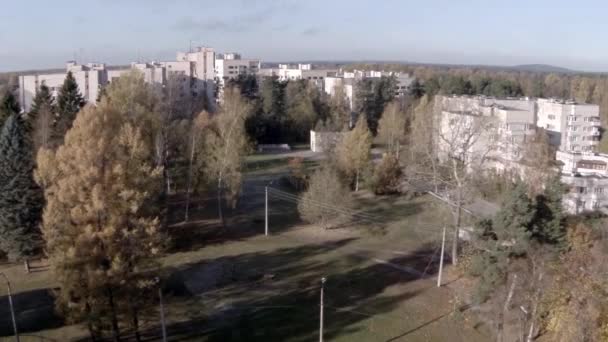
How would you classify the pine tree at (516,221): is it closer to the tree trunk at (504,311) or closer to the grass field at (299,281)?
the tree trunk at (504,311)

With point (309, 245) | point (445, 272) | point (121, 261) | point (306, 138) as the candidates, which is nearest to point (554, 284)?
point (445, 272)

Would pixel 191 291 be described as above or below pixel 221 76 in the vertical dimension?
below

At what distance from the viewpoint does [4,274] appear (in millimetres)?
18891

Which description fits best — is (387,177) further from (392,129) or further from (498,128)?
(392,129)

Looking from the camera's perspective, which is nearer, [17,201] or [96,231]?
[96,231]

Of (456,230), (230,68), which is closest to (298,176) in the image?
(456,230)

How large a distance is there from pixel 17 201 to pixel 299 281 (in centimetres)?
918

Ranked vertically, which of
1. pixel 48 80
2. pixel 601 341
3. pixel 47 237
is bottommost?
pixel 601 341

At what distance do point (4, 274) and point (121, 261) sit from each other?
8508 millimetres

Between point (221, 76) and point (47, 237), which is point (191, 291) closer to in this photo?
point (47, 237)

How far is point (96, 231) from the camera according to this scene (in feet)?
41.0

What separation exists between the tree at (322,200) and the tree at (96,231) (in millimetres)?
11616

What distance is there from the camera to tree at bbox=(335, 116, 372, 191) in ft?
101

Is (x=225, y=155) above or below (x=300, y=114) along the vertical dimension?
below
